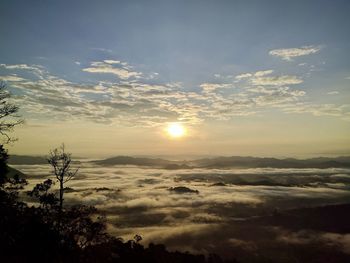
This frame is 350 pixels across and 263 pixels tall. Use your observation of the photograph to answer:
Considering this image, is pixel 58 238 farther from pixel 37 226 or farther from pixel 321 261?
pixel 321 261

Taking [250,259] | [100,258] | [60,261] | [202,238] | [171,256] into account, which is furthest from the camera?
[202,238]

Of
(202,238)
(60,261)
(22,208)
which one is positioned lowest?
(202,238)

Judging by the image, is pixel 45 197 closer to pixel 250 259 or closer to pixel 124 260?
pixel 124 260

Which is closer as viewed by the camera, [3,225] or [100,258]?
[3,225]

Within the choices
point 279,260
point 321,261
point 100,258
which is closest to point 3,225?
point 100,258

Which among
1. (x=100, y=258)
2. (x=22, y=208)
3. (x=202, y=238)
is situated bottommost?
(x=202, y=238)

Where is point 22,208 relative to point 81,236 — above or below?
above

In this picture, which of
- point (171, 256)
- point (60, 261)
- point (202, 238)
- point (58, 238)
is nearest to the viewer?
point (60, 261)

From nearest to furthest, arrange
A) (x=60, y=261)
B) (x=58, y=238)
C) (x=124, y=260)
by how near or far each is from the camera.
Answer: (x=60, y=261)
(x=58, y=238)
(x=124, y=260)

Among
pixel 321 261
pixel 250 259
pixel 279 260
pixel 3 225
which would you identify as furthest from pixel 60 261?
pixel 321 261
